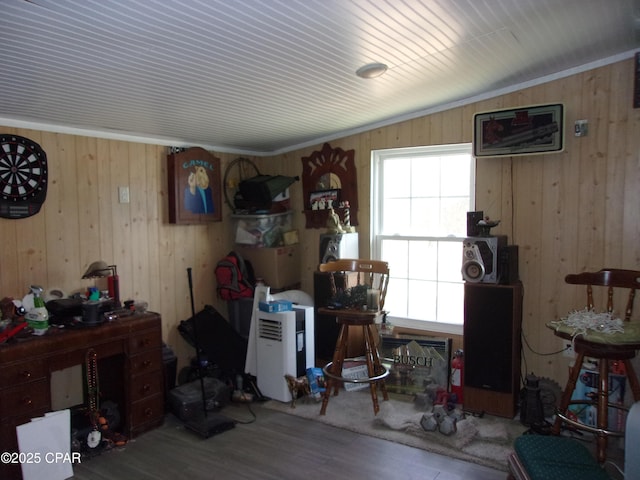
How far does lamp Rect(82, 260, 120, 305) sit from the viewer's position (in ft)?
9.83

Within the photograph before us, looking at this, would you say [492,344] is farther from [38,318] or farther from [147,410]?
[38,318]

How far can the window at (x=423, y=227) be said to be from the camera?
3.84 m

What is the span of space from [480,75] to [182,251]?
2.67 meters

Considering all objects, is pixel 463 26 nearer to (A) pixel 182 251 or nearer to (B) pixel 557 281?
(B) pixel 557 281

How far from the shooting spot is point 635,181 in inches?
122

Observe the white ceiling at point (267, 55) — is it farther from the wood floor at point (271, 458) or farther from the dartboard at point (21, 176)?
the wood floor at point (271, 458)

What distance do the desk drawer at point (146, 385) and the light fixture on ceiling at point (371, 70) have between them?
233 centimetres

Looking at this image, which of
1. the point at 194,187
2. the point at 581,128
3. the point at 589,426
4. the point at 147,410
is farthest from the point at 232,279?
the point at 581,128

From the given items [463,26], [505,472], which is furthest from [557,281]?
[463,26]

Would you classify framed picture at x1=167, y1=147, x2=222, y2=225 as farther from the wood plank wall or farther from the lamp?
the lamp

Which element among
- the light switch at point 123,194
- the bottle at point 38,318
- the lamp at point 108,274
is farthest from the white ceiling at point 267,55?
the bottle at point 38,318

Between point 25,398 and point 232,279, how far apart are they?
1.89m

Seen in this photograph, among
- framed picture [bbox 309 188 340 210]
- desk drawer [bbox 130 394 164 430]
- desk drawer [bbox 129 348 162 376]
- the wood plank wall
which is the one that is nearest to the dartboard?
the wood plank wall

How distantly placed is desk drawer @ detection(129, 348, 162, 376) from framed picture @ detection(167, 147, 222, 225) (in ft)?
3.71
